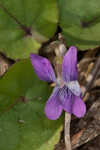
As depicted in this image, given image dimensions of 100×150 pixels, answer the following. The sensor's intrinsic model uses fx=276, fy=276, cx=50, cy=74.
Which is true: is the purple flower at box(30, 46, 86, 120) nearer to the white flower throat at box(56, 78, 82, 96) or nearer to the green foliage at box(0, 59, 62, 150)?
the white flower throat at box(56, 78, 82, 96)

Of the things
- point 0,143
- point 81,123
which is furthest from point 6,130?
point 81,123

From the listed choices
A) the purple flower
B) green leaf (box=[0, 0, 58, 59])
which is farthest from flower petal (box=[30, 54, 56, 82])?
green leaf (box=[0, 0, 58, 59])

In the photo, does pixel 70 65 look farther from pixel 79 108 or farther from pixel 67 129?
pixel 67 129

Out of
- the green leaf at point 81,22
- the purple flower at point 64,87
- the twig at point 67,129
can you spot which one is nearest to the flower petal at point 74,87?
the purple flower at point 64,87

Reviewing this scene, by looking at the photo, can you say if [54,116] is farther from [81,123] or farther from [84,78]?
[84,78]

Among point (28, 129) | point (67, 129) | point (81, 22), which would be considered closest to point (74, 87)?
point (67, 129)
